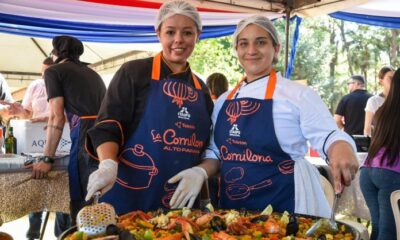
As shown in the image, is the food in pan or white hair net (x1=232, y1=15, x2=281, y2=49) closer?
the food in pan

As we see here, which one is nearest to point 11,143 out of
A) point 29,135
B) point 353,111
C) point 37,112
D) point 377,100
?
point 29,135

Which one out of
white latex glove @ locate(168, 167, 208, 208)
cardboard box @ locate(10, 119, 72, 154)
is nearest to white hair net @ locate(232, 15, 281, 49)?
white latex glove @ locate(168, 167, 208, 208)

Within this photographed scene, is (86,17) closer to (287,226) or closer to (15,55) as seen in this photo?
(15,55)

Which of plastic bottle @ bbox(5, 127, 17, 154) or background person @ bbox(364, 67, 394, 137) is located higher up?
background person @ bbox(364, 67, 394, 137)

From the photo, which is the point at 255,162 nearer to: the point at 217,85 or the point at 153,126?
the point at 153,126

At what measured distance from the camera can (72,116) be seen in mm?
2836

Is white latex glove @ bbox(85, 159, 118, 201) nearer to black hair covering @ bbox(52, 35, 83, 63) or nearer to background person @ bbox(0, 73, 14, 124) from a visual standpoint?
black hair covering @ bbox(52, 35, 83, 63)

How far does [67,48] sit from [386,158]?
2218mm

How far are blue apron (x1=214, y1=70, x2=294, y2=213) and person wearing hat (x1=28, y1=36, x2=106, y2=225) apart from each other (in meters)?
1.25

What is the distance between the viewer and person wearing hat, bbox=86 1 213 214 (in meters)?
1.76

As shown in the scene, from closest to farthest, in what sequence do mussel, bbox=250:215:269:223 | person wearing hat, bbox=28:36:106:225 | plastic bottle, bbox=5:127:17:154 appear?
mussel, bbox=250:215:269:223, person wearing hat, bbox=28:36:106:225, plastic bottle, bbox=5:127:17:154

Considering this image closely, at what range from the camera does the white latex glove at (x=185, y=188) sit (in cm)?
165

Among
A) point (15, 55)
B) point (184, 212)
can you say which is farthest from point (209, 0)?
point (15, 55)

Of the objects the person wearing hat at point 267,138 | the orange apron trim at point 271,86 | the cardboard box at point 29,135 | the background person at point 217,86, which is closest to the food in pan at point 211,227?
the person wearing hat at point 267,138
